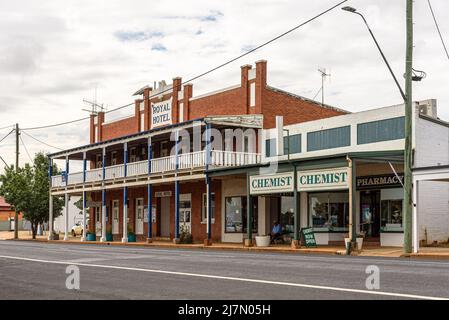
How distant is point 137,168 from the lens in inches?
1480

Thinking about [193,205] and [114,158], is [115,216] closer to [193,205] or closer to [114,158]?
[114,158]

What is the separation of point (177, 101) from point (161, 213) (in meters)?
7.33

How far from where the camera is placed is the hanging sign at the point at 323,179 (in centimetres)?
2470

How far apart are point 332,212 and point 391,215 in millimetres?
3406

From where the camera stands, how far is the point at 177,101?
134 ft

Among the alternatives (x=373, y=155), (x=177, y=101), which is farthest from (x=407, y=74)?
(x=177, y=101)

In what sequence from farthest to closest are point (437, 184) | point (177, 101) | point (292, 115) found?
1. point (177, 101)
2. point (292, 115)
3. point (437, 184)

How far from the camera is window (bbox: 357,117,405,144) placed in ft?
87.0

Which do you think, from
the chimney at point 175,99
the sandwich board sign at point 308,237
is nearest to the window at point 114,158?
the chimney at point 175,99

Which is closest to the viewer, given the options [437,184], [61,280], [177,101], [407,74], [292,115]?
[61,280]

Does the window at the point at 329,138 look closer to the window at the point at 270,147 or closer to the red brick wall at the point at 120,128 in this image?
the window at the point at 270,147

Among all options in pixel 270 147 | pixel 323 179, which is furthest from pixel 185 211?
pixel 323 179

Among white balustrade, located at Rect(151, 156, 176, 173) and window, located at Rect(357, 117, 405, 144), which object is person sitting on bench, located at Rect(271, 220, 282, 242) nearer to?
window, located at Rect(357, 117, 405, 144)
